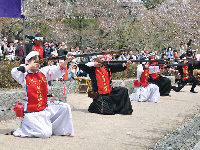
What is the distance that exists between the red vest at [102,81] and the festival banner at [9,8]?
9.62 ft

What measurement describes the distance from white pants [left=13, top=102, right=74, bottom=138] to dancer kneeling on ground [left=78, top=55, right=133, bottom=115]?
8.23ft

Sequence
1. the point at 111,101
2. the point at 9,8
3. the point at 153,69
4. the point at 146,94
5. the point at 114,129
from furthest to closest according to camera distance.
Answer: the point at 153,69, the point at 146,94, the point at 9,8, the point at 111,101, the point at 114,129

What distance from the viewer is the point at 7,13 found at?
9.09m

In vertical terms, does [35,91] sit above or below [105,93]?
above

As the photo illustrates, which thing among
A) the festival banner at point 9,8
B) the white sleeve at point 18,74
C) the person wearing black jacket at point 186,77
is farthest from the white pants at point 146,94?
the white sleeve at point 18,74

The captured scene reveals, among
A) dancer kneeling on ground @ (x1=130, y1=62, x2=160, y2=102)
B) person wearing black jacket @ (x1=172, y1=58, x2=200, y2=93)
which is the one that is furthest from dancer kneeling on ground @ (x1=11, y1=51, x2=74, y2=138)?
person wearing black jacket @ (x1=172, y1=58, x2=200, y2=93)

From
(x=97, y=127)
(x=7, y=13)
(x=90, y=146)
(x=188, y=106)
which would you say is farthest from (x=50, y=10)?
(x=90, y=146)

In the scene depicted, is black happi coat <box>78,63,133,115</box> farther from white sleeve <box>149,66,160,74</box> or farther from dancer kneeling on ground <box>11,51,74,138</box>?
white sleeve <box>149,66,160,74</box>

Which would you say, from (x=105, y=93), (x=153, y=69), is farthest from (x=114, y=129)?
(x=153, y=69)

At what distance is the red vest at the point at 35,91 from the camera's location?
19.5ft

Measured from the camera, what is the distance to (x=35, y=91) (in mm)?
5969

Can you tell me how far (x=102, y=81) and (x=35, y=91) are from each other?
3060 mm

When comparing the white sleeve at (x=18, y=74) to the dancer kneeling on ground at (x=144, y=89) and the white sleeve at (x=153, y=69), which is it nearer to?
the dancer kneeling on ground at (x=144, y=89)

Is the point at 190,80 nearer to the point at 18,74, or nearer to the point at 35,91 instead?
the point at 35,91
